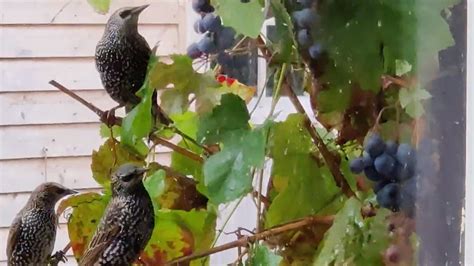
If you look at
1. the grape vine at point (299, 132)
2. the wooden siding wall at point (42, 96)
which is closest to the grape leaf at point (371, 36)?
the grape vine at point (299, 132)

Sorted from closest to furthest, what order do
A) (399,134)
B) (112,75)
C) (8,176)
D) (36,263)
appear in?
(399,134) < (112,75) < (36,263) < (8,176)

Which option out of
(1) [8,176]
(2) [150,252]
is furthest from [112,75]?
(1) [8,176]

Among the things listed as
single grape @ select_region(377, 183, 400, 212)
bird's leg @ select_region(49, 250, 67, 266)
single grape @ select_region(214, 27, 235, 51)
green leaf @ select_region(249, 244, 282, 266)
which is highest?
single grape @ select_region(214, 27, 235, 51)

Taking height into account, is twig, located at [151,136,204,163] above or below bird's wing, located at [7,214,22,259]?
above

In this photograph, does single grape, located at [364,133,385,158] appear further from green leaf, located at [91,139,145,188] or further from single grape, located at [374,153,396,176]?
green leaf, located at [91,139,145,188]

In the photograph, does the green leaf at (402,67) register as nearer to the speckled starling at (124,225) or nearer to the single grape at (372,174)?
the single grape at (372,174)

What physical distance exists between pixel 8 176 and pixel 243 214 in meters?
0.57

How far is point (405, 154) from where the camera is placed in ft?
1.39

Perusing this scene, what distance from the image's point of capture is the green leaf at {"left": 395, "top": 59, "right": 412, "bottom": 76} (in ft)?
1.38

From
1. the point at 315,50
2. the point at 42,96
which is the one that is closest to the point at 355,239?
the point at 315,50

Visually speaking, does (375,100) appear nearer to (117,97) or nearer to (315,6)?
(315,6)

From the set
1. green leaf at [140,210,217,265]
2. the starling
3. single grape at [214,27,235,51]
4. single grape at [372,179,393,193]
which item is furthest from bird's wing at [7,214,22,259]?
single grape at [372,179,393,193]

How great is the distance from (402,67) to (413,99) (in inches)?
1.0

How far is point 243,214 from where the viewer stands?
2.09ft
